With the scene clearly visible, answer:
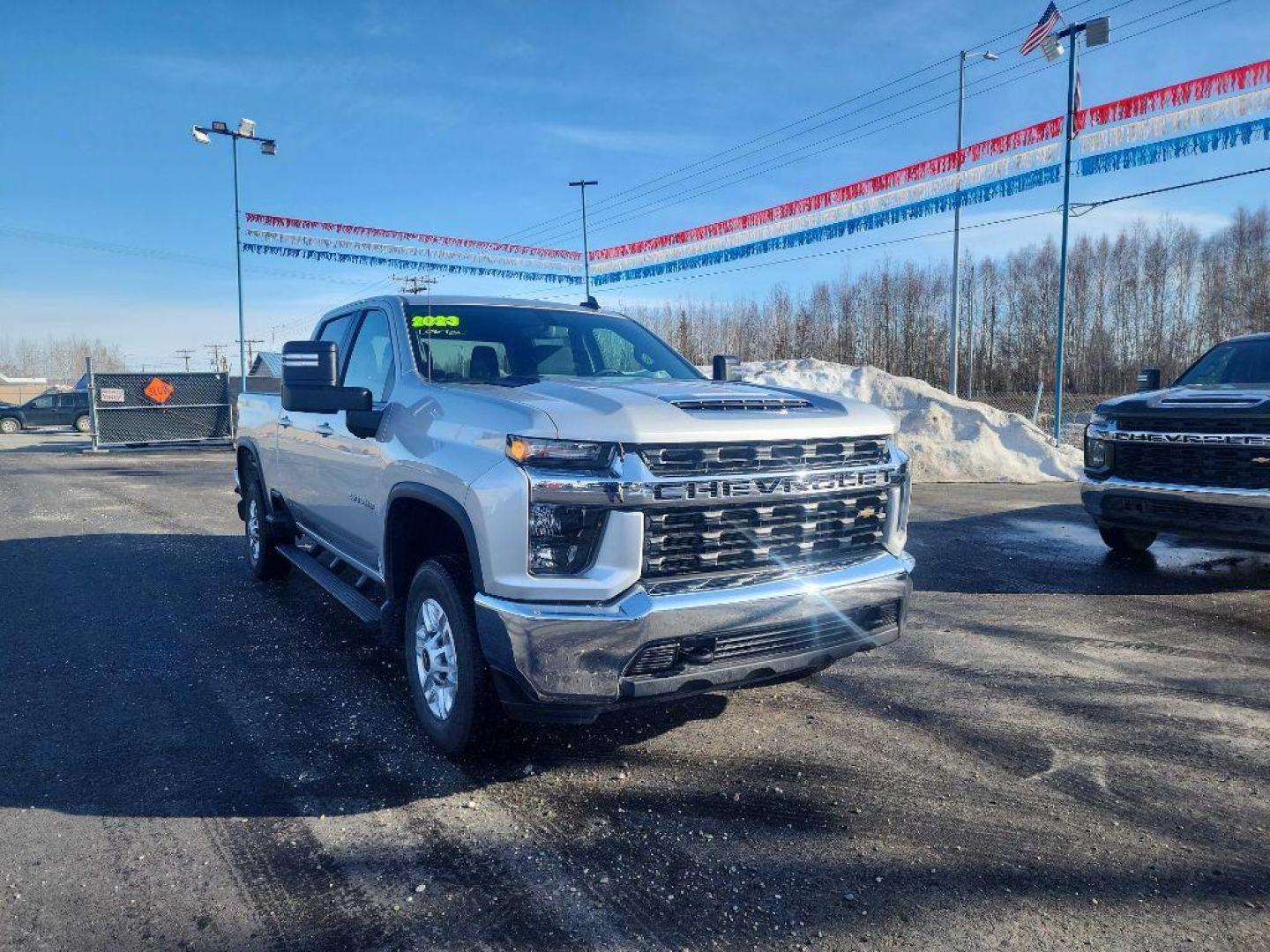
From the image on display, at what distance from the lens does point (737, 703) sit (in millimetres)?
4352

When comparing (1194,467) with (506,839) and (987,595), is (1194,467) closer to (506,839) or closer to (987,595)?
(987,595)

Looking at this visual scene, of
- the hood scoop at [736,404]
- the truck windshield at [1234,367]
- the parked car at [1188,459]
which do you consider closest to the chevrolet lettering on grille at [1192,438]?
the parked car at [1188,459]

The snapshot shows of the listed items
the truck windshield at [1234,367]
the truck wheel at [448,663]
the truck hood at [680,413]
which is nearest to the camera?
the truck hood at [680,413]

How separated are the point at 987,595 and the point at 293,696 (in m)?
4.82

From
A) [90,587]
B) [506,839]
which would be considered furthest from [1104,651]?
[90,587]

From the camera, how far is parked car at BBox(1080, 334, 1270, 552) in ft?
20.4

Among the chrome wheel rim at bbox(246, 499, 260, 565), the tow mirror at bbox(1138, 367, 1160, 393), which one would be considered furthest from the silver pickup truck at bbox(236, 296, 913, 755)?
the tow mirror at bbox(1138, 367, 1160, 393)

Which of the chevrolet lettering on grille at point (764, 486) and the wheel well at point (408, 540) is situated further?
the wheel well at point (408, 540)

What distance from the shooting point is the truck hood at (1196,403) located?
20.6 feet

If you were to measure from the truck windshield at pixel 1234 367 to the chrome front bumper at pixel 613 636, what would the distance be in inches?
246

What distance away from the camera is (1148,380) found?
321 inches

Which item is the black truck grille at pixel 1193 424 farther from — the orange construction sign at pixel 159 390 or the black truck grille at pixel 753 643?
the orange construction sign at pixel 159 390

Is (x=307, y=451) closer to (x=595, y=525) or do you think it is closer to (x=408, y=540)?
(x=408, y=540)

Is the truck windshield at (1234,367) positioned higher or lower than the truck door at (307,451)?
higher
